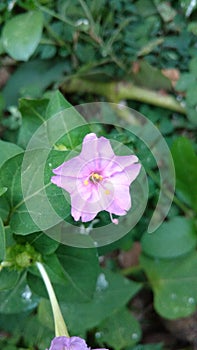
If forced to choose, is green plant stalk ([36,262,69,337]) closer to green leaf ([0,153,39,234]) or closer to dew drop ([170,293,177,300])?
green leaf ([0,153,39,234])

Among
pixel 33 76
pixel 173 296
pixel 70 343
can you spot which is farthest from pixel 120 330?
pixel 33 76

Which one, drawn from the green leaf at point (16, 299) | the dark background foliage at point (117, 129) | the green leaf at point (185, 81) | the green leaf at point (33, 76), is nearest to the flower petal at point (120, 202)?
the dark background foliage at point (117, 129)

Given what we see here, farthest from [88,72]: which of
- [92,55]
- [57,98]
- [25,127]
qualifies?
[57,98]

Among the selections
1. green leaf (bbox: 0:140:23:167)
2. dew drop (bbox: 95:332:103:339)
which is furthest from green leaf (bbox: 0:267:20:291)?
dew drop (bbox: 95:332:103:339)

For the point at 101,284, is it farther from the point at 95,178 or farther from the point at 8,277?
the point at 95,178

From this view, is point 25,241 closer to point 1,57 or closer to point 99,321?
point 99,321

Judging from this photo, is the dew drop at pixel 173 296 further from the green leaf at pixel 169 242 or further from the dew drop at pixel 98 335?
the dew drop at pixel 98 335

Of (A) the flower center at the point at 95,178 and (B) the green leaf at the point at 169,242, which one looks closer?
(A) the flower center at the point at 95,178
